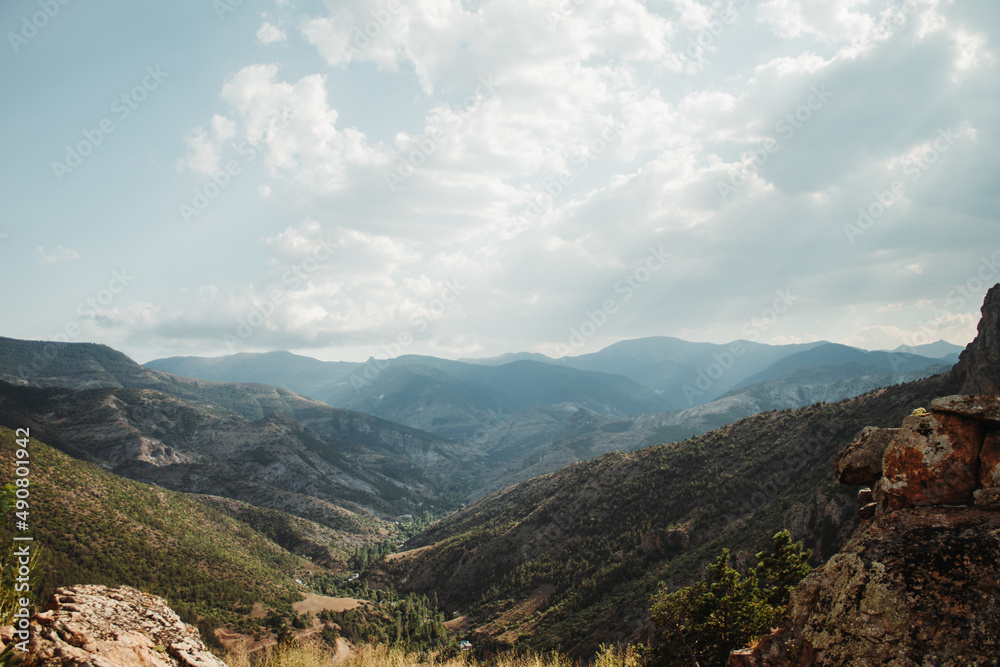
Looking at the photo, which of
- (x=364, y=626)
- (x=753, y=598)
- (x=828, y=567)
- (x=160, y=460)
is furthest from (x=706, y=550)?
(x=160, y=460)

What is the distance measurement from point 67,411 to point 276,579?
144 meters

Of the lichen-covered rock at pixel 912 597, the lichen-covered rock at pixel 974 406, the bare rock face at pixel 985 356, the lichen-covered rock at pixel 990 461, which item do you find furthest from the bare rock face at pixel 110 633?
the bare rock face at pixel 985 356

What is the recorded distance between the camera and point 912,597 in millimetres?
7465

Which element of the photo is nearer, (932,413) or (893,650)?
(893,650)

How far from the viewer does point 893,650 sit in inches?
287

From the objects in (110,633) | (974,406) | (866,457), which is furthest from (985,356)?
(110,633)

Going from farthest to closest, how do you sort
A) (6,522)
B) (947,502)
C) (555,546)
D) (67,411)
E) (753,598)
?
A: 1. (67,411)
2. (555,546)
3. (753,598)
4. (6,522)
5. (947,502)

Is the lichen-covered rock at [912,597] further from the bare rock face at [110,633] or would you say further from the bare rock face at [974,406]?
the bare rock face at [110,633]

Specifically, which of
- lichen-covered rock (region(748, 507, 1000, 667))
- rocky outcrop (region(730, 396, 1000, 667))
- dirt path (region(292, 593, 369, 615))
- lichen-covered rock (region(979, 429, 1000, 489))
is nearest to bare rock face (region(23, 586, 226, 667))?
rocky outcrop (region(730, 396, 1000, 667))

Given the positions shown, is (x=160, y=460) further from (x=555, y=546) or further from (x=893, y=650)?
(x=893, y=650)

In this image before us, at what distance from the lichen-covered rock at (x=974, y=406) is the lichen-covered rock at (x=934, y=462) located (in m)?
0.25

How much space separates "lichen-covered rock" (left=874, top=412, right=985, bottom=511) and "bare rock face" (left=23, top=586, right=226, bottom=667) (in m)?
17.5

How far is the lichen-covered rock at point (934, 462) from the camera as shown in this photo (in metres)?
8.57

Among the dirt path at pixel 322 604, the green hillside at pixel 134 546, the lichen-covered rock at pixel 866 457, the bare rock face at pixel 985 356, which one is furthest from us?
the dirt path at pixel 322 604
